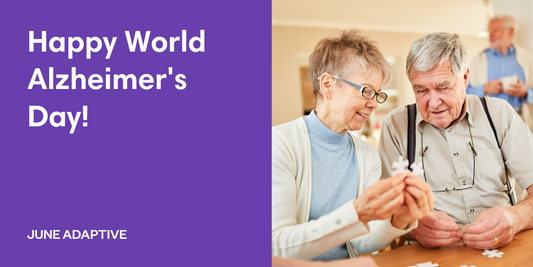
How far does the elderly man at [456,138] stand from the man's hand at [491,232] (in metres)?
0.22

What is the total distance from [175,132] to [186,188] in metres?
0.14

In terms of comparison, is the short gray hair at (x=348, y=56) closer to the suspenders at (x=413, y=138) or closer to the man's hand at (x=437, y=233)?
the suspenders at (x=413, y=138)

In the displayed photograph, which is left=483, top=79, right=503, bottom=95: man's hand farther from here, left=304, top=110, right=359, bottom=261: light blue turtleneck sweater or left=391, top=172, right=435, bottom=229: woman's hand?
left=391, top=172, right=435, bottom=229: woman's hand

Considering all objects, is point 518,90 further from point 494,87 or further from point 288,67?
point 288,67

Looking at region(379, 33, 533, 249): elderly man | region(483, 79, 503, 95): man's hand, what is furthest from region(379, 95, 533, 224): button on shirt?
region(483, 79, 503, 95): man's hand

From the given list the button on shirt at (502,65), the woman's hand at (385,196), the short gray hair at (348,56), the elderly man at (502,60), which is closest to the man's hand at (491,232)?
the woman's hand at (385,196)

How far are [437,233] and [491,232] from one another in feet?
0.59

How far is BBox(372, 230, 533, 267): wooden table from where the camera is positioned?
4.27 feet

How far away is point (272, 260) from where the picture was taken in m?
1.04

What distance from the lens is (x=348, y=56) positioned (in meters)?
1.44

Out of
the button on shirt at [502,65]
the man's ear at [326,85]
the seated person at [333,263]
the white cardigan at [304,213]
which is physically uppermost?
the button on shirt at [502,65]

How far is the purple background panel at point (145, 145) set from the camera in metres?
1.00

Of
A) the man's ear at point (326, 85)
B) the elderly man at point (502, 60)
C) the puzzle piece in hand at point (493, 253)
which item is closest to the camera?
the puzzle piece in hand at point (493, 253)

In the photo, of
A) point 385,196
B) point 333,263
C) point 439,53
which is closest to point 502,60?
point 439,53
